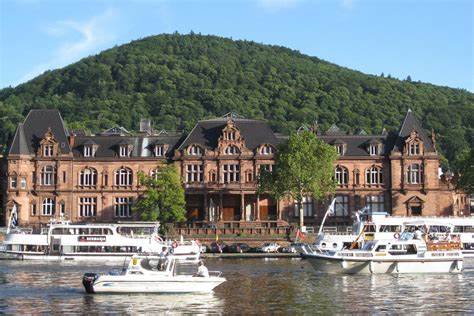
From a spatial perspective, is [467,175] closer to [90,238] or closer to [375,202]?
[375,202]

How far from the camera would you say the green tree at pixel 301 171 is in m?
124

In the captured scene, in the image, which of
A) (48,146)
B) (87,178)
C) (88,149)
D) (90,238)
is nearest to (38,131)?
(48,146)

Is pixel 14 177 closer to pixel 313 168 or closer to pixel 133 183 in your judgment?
pixel 133 183

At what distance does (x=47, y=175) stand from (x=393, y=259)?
69.7 metres

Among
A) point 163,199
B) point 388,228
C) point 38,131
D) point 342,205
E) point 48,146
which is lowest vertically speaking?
point 388,228

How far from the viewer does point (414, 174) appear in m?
136

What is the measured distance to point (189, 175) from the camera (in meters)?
137

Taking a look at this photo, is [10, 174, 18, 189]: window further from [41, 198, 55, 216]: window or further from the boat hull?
the boat hull

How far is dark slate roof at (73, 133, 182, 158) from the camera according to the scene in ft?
456

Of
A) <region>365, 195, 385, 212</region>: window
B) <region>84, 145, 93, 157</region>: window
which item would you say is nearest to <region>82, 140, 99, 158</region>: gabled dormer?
<region>84, 145, 93, 157</region>: window

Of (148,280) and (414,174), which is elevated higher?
(414,174)

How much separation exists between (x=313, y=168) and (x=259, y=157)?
13.6m

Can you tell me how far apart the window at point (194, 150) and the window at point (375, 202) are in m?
27.3

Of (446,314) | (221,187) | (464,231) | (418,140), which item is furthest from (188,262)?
(418,140)
